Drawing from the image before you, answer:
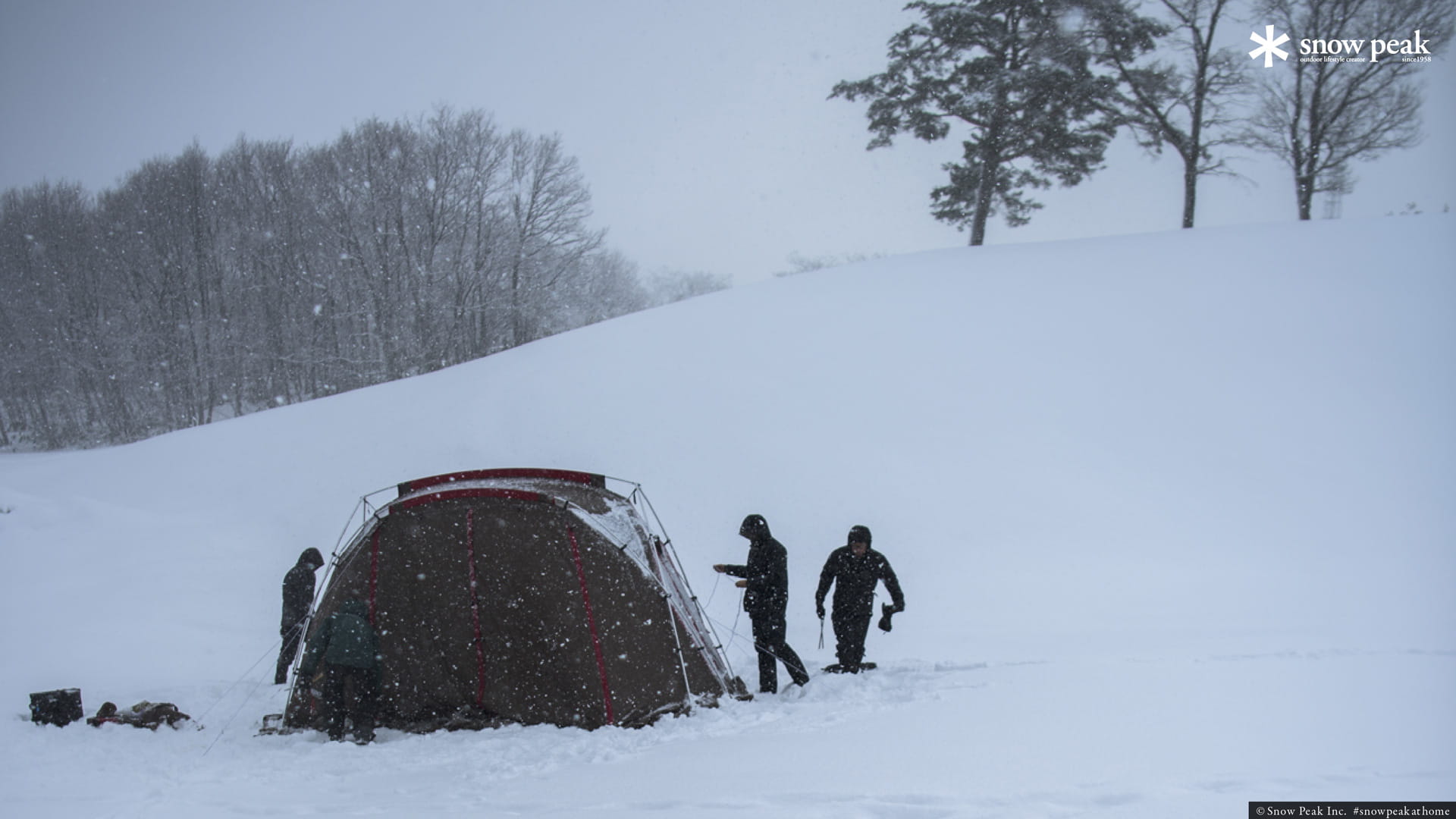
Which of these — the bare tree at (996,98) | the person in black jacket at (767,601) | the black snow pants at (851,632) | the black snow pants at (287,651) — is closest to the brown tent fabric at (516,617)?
the person in black jacket at (767,601)

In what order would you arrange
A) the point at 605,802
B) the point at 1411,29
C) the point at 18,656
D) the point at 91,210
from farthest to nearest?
the point at 91,210 → the point at 1411,29 → the point at 18,656 → the point at 605,802

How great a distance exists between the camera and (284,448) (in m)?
16.9

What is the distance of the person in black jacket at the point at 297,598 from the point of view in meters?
8.28

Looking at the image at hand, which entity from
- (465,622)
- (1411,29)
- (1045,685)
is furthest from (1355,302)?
(465,622)

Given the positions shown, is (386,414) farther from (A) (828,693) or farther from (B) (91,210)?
(B) (91,210)

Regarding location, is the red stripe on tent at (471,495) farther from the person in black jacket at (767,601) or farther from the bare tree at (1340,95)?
the bare tree at (1340,95)

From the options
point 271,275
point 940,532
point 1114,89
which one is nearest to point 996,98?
point 1114,89

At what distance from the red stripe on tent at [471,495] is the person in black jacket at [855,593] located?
2592mm

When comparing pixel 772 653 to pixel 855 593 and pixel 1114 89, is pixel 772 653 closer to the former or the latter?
pixel 855 593

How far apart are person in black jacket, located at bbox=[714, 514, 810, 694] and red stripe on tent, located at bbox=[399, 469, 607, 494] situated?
4.89 ft

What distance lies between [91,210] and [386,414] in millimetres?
35386

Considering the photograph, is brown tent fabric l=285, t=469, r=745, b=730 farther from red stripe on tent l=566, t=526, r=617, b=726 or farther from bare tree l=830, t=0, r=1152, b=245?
bare tree l=830, t=0, r=1152, b=245

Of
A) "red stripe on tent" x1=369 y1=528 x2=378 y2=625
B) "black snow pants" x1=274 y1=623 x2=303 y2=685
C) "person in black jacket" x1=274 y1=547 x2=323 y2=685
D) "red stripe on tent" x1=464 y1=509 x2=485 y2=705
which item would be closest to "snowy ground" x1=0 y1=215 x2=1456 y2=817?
"black snow pants" x1=274 y1=623 x2=303 y2=685

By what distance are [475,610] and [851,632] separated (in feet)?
10.5
